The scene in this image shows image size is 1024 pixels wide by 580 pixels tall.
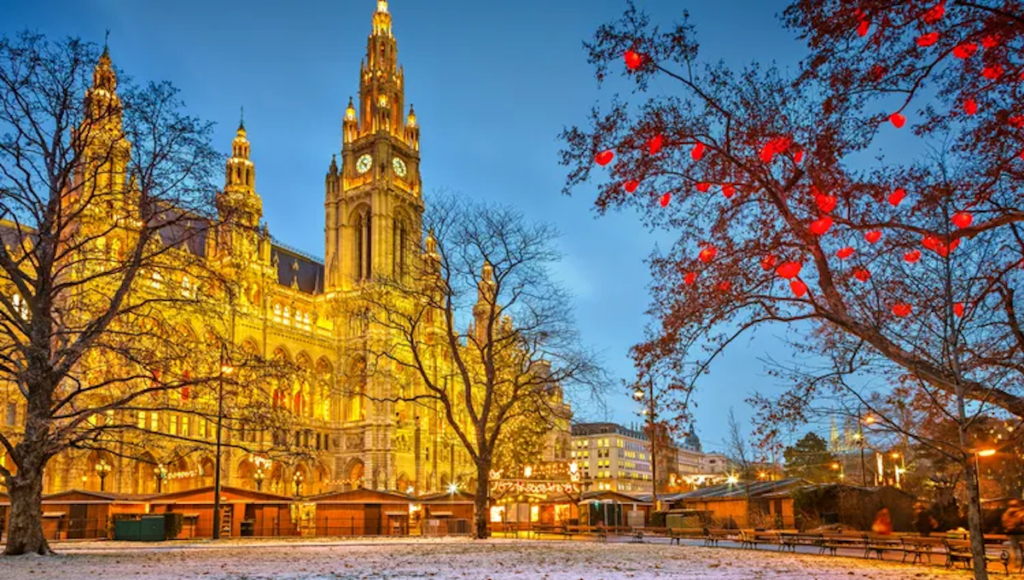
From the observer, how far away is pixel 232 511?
129 feet

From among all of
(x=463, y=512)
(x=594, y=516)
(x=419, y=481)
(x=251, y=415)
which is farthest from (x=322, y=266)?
(x=251, y=415)

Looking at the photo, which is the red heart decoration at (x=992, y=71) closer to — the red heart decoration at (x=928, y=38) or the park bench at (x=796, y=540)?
the red heart decoration at (x=928, y=38)

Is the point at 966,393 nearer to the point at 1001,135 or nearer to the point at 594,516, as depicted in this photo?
the point at 1001,135

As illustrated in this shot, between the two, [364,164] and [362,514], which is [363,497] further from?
[364,164]

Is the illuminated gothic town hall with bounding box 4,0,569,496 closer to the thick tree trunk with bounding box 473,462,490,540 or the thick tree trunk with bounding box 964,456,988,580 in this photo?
the thick tree trunk with bounding box 473,462,490,540

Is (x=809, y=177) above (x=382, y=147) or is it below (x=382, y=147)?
below

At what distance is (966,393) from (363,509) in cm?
3316

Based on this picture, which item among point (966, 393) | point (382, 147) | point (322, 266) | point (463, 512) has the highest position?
point (382, 147)

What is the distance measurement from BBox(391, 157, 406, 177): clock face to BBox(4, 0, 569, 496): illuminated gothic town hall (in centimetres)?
14

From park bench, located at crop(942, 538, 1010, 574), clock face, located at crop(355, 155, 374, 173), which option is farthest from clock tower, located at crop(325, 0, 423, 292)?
park bench, located at crop(942, 538, 1010, 574)

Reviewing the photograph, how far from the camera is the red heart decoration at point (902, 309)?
13.8 metres

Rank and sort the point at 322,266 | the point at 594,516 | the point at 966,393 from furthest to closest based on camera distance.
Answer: the point at 322,266 < the point at 594,516 < the point at 966,393

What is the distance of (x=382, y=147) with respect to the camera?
84750 millimetres

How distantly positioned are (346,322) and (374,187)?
13376 millimetres
